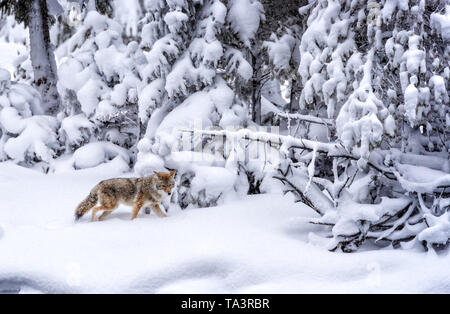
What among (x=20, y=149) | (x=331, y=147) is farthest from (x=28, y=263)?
(x=20, y=149)

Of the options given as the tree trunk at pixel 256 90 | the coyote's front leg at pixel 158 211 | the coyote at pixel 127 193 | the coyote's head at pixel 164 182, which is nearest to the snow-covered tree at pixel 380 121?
the coyote's head at pixel 164 182

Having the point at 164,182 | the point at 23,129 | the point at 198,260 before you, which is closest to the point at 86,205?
the point at 164,182

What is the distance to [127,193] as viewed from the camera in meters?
5.98

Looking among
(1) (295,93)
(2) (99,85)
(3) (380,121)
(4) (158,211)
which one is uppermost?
(2) (99,85)

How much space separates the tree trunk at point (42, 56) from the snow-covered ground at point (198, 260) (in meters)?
7.07

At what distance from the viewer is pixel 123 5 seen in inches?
386

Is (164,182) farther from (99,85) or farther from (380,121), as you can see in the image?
(99,85)

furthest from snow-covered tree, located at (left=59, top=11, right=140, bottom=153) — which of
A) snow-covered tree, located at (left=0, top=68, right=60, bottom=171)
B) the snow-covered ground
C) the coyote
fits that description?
the snow-covered ground

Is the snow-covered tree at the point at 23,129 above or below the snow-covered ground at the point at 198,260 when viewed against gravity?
above

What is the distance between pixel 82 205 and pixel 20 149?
5.13 meters

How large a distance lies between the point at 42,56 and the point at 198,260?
32.9 ft

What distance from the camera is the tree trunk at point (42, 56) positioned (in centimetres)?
1184

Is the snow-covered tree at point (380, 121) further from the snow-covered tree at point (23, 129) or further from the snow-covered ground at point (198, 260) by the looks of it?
the snow-covered tree at point (23, 129)

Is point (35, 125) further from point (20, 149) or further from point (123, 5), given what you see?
point (123, 5)
